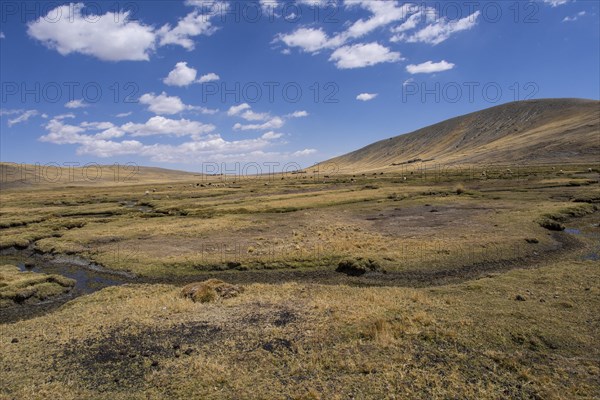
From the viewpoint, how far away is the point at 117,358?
55.2 ft

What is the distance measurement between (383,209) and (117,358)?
47991mm

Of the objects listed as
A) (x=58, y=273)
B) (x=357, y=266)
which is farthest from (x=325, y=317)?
(x=58, y=273)

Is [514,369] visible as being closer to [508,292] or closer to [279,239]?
[508,292]

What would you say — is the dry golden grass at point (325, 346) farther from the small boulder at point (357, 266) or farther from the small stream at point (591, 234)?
the small stream at point (591, 234)

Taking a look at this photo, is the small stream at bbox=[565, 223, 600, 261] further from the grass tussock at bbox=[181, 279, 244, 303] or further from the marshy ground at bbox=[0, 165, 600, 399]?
the grass tussock at bbox=[181, 279, 244, 303]

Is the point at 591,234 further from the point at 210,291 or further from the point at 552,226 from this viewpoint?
the point at 210,291

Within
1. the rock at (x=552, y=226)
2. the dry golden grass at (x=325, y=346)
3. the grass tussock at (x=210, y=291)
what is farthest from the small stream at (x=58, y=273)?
the rock at (x=552, y=226)

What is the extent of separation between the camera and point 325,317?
1981 cm

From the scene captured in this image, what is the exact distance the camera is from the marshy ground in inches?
559

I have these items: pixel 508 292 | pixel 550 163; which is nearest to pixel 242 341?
pixel 508 292

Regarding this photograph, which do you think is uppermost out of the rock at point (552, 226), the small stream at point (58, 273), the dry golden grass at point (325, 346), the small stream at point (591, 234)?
the rock at point (552, 226)

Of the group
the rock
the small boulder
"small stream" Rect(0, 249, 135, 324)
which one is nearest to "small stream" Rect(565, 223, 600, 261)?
the rock

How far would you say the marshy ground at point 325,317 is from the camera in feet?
46.6

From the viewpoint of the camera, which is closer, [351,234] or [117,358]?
[117,358]
